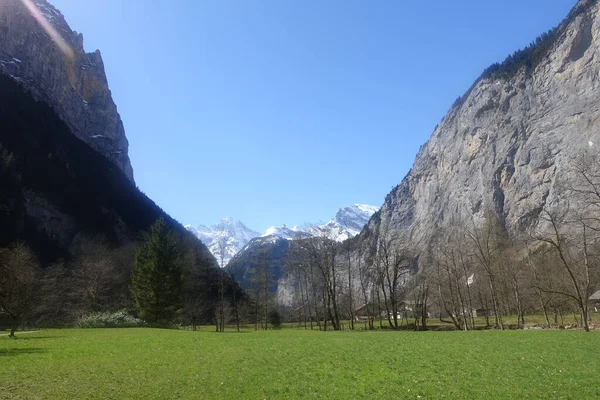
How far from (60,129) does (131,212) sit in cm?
2912

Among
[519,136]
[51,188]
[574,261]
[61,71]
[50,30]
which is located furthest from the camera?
[50,30]

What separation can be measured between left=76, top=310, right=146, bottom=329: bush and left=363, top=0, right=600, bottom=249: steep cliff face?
89.4m

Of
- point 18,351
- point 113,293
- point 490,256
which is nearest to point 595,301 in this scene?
point 490,256

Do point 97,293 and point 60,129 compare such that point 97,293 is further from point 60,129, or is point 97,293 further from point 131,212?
point 60,129

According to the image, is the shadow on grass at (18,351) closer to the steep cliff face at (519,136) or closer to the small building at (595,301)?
the small building at (595,301)

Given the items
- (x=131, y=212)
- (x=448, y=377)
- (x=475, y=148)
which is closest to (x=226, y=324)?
(x=131, y=212)

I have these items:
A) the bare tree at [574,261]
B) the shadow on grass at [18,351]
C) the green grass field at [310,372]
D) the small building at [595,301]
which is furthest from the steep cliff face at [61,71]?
the small building at [595,301]

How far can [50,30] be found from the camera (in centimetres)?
12450

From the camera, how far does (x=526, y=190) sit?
97.9 metres

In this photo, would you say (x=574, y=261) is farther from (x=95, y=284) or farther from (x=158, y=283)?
(x=95, y=284)

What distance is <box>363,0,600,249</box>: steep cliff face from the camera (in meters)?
91.1

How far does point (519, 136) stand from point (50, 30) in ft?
488

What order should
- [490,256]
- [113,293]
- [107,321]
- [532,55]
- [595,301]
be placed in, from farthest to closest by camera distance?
[532,55] < [113,293] < [595,301] < [107,321] < [490,256]

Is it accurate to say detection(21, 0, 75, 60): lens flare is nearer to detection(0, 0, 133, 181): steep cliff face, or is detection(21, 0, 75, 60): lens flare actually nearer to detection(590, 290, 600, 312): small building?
detection(0, 0, 133, 181): steep cliff face
